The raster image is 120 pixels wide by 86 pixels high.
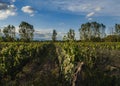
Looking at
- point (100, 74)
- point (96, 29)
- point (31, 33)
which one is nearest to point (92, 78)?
point (100, 74)

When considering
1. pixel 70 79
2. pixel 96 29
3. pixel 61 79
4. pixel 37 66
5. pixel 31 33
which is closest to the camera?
pixel 70 79

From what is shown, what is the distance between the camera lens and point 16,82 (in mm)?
11914

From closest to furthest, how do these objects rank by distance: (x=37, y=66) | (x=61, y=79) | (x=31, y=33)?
(x=61, y=79) → (x=37, y=66) → (x=31, y=33)

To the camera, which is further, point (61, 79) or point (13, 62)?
point (13, 62)

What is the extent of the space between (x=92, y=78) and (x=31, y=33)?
85.4 metres

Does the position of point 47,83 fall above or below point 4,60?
below

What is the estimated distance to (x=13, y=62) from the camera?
1477 cm

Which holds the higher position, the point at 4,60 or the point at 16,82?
the point at 4,60

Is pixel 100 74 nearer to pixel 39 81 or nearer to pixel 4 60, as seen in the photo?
pixel 39 81

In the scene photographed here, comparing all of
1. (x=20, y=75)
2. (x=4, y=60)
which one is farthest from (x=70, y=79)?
(x=4, y=60)

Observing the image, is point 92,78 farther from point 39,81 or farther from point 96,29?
point 96,29

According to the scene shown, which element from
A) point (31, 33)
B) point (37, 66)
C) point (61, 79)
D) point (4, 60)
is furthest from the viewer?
point (31, 33)

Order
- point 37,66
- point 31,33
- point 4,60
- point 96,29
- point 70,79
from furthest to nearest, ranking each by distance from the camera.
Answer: point 96,29, point 31,33, point 37,66, point 4,60, point 70,79

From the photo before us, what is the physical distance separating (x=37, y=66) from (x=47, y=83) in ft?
13.8
